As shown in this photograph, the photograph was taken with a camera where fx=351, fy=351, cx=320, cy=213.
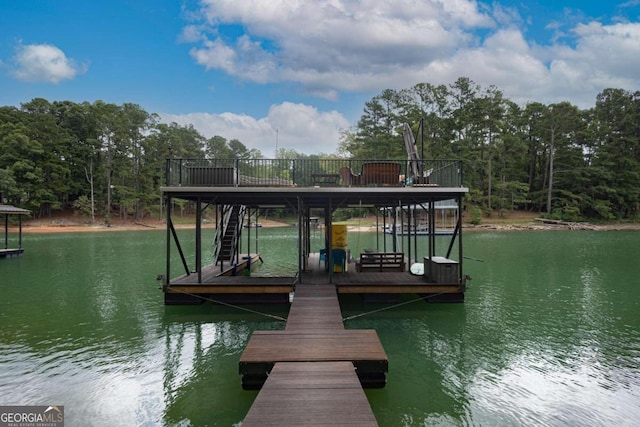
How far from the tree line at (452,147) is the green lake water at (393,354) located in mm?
41745

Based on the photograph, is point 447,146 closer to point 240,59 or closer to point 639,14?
point 639,14

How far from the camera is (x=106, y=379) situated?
6.12m

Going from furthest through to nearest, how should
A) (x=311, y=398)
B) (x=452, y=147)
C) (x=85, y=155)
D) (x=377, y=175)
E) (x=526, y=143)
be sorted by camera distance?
(x=526, y=143), (x=452, y=147), (x=85, y=155), (x=377, y=175), (x=311, y=398)

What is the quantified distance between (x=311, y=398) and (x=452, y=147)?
55.7 meters

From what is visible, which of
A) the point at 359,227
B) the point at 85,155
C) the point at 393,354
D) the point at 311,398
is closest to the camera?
the point at 311,398

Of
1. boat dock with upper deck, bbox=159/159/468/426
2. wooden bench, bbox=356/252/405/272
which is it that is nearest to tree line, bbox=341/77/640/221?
wooden bench, bbox=356/252/405/272

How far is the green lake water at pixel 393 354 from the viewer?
5121 millimetres

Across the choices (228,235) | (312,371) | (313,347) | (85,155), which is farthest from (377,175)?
(85,155)

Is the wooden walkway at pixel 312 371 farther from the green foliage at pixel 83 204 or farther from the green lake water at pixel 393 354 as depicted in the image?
the green foliage at pixel 83 204

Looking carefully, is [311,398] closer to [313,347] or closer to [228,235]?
[313,347]

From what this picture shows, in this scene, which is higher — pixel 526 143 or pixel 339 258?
pixel 526 143

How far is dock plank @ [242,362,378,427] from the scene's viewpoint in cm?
366

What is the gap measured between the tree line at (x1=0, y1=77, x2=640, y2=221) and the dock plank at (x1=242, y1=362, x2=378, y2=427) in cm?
4897

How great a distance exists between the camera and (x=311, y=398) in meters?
4.12
